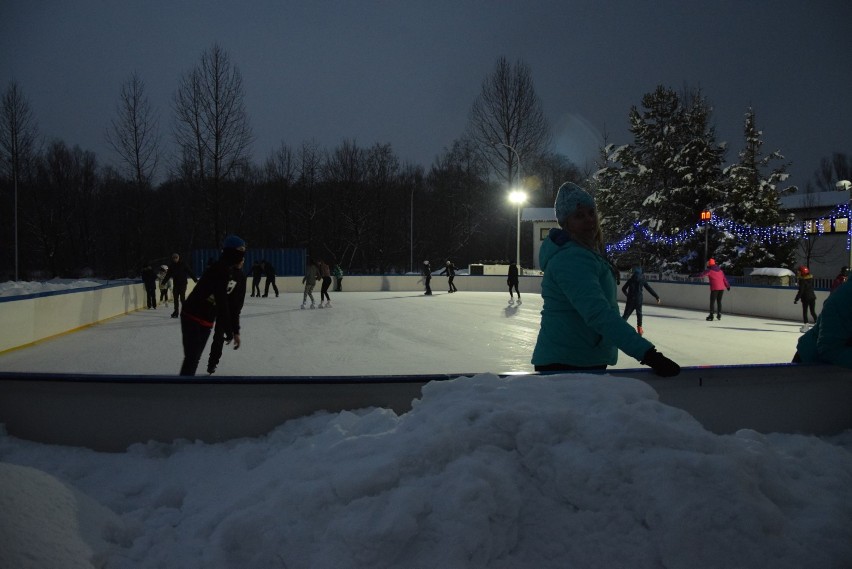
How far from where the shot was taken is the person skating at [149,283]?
16.7 m

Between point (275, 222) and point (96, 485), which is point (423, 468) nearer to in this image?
point (96, 485)

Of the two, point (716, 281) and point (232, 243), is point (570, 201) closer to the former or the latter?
point (232, 243)

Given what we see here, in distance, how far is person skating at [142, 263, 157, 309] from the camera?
54.8 feet

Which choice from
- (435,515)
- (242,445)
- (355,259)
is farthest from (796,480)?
(355,259)

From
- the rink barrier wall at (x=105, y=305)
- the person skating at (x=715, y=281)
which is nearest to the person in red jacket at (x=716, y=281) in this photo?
the person skating at (x=715, y=281)

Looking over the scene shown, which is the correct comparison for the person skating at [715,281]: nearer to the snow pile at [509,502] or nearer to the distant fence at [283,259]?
the snow pile at [509,502]

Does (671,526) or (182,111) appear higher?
(182,111)

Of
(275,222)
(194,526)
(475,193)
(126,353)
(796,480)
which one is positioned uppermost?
(475,193)

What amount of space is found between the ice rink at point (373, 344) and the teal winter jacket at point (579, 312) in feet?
11.8

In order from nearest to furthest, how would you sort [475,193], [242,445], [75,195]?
[242,445], [75,195], [475,193]

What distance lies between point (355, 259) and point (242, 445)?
47.5 metres

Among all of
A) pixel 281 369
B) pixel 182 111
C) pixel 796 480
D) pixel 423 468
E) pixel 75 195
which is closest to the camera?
pixel 423 468

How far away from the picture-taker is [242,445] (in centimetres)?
303

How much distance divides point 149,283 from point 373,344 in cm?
1065
